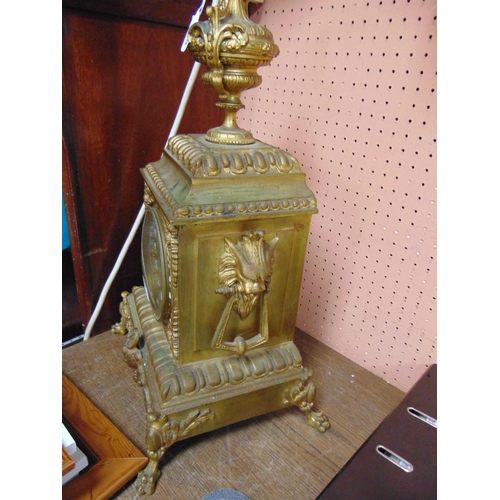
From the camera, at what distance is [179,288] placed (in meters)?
0.91

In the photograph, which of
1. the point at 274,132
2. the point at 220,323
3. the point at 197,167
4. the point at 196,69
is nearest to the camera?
the point at 197,167

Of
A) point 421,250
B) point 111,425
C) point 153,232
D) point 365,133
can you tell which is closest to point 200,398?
point 111,425

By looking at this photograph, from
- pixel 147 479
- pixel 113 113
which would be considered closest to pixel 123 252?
pixel 113 113

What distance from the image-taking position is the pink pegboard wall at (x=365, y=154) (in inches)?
40.3

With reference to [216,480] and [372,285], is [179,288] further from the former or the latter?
[372,285]

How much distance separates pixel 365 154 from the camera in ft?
3.76

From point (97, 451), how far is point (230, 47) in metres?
1.00

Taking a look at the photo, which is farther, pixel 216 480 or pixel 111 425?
pixel 111 425

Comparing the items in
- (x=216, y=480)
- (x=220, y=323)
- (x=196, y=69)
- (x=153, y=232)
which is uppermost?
(x=196, y=69)

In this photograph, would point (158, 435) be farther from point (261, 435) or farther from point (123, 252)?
point (123, 252)

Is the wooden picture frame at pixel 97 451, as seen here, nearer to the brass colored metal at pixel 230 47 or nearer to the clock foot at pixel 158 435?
the clock foot at pixel 158 435

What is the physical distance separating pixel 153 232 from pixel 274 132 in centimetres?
58

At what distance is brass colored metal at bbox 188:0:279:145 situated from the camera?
846 millimetres

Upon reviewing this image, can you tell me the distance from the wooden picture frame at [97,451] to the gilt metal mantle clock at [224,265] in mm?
50
